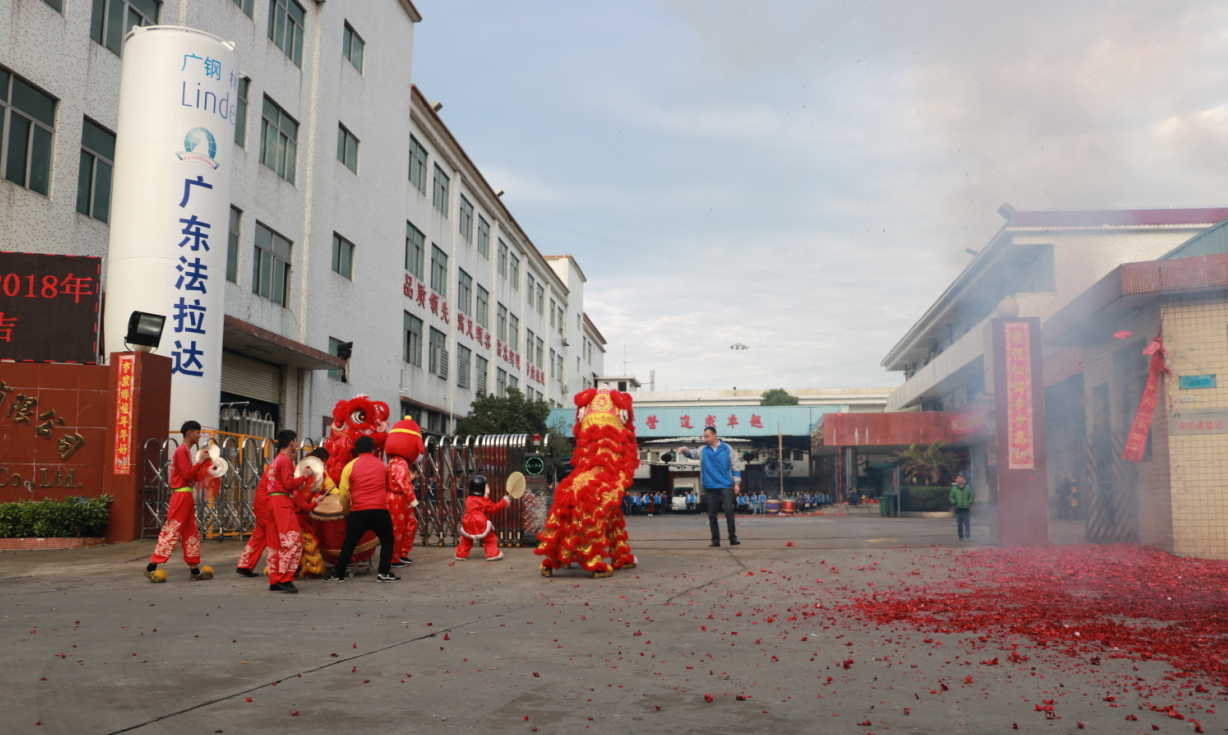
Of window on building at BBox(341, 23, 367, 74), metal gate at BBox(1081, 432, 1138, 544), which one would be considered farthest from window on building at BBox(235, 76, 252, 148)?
metal gate at BBox(1081, 432, 1138, 544)

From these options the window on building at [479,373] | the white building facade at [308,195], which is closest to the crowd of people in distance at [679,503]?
the white building facade at [308,195]

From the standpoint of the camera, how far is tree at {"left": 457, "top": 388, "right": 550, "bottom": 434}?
35219 millimetres

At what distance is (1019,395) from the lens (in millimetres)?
11938

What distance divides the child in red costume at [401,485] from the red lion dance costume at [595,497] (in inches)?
78.9

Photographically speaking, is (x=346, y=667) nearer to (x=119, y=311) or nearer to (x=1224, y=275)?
(x=1224, y=275)

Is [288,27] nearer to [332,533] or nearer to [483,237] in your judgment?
[332,533]

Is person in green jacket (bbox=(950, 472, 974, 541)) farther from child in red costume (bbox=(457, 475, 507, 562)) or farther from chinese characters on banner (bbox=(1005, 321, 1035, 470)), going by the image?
child in red costume (bbox=(457, 475, 507, 562))

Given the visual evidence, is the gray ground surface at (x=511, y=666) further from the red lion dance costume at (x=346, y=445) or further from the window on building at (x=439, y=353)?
the window on building at (x=439, y=353)

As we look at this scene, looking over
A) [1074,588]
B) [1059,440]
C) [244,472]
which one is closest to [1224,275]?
[1074,588]

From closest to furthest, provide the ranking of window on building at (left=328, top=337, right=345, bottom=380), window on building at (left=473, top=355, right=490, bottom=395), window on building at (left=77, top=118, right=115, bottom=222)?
window on building at (left=77, top=118, right=115, bottom=222), window on building at (left=328, top=337, right=345, bottom=380), window on building at (left=473, top=355, right=490, bottom=395)

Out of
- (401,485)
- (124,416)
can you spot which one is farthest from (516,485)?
(124,416)

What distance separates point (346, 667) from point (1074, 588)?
654 centimetres

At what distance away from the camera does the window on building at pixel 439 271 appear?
115 ft

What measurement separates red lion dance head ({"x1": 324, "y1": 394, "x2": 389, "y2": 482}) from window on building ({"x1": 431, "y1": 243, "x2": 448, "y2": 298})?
78.9 feet
